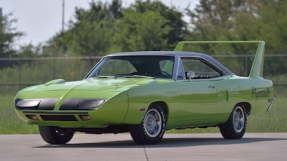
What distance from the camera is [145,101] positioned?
14.5 metres

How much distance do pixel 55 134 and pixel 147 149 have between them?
2065mm

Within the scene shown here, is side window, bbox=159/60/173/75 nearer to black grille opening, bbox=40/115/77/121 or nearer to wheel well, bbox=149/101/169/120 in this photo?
wheel well, bbox=149/101/169/120

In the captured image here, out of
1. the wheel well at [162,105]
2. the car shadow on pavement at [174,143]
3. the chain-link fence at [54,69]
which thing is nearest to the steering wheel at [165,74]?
the wheel well at [162,105]

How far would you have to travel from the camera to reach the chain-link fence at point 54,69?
3625 cm

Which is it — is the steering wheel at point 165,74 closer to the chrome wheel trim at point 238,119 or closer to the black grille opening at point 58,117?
the chrome wheel trim at point 238,119

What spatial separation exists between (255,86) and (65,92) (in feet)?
13.3

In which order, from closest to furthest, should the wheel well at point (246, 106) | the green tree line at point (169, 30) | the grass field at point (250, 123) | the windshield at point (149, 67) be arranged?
the windshield at point (149, 67)
the wheel well at point (246, 106)
the grass field at point (250, 123)
the green tree line at point (169, 30)

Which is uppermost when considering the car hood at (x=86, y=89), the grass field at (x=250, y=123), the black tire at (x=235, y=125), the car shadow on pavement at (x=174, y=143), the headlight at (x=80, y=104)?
the car hood at (x=86, y=89)

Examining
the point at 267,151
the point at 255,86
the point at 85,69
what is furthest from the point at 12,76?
the point at 267,151

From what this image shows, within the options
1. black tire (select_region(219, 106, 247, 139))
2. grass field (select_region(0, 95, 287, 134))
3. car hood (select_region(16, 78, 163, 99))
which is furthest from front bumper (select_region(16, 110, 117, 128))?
grass field (select_region(0, 95, 287, 134))

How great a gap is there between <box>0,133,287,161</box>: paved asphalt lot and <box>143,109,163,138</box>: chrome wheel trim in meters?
0.25

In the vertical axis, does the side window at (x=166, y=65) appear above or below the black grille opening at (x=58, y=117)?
above

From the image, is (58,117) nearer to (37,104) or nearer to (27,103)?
(37,104)

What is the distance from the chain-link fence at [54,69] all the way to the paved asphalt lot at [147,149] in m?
19.2
